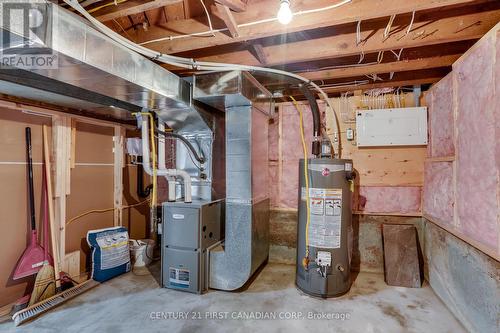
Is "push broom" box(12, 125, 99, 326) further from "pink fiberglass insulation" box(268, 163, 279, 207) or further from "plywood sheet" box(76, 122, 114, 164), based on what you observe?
Result: "pink fiberglass insulation" box(268, 163, 279, 207)

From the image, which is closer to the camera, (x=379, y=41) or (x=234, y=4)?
(x=234, y=4)

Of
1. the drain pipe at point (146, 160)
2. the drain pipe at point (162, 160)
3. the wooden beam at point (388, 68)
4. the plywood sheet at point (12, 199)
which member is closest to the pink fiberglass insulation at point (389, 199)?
the wooden beam at point (388, 68)

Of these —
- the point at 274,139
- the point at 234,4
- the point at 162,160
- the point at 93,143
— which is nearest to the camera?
the point at 234,4

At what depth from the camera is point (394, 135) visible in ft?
9.66

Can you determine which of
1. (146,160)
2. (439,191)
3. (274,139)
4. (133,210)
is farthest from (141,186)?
(439,191)

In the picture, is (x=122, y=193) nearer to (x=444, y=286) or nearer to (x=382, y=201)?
(x=382, y=201)

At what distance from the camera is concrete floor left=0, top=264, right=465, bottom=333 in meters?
2.08

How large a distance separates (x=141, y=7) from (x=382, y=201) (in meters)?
3.09

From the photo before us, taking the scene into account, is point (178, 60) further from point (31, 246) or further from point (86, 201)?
point (31, 246)

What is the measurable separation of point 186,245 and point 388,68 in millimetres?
2627

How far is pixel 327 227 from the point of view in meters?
2.54

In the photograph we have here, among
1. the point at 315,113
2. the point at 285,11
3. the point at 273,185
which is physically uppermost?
the point at 285,11

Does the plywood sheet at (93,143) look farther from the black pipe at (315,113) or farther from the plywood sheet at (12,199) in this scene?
the black pipe at (315,113)

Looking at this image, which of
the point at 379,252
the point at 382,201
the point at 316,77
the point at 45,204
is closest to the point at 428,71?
the point at 316,77
